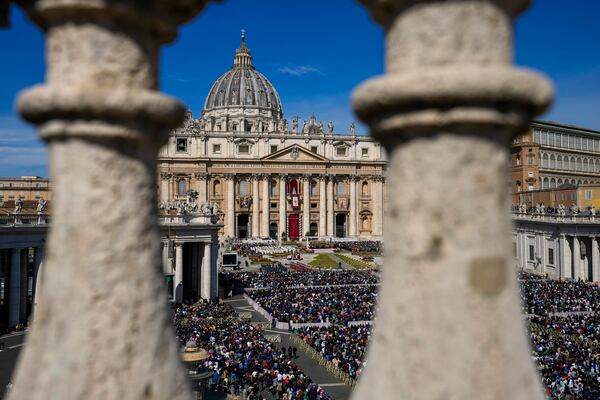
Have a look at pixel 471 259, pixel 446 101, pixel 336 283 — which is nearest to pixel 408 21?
pixel 446 101

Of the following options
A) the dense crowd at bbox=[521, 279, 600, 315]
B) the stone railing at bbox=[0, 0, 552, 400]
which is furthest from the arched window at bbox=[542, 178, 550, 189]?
the stone railing at bbox=[0, 0, 552, 400]

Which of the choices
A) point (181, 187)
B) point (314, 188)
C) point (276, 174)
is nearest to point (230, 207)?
point (181, 187)

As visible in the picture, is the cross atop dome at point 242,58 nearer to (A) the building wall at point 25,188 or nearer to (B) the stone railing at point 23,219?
(A) the building wall at point 25,188

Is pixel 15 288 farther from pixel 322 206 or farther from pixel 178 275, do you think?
pixel 322 206

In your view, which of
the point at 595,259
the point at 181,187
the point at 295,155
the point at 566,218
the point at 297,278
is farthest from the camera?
the point at 295,155

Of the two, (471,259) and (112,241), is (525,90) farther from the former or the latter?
(112,241)

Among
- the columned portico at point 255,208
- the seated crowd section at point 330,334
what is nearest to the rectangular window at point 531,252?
the seated crowd section at point 330,334
